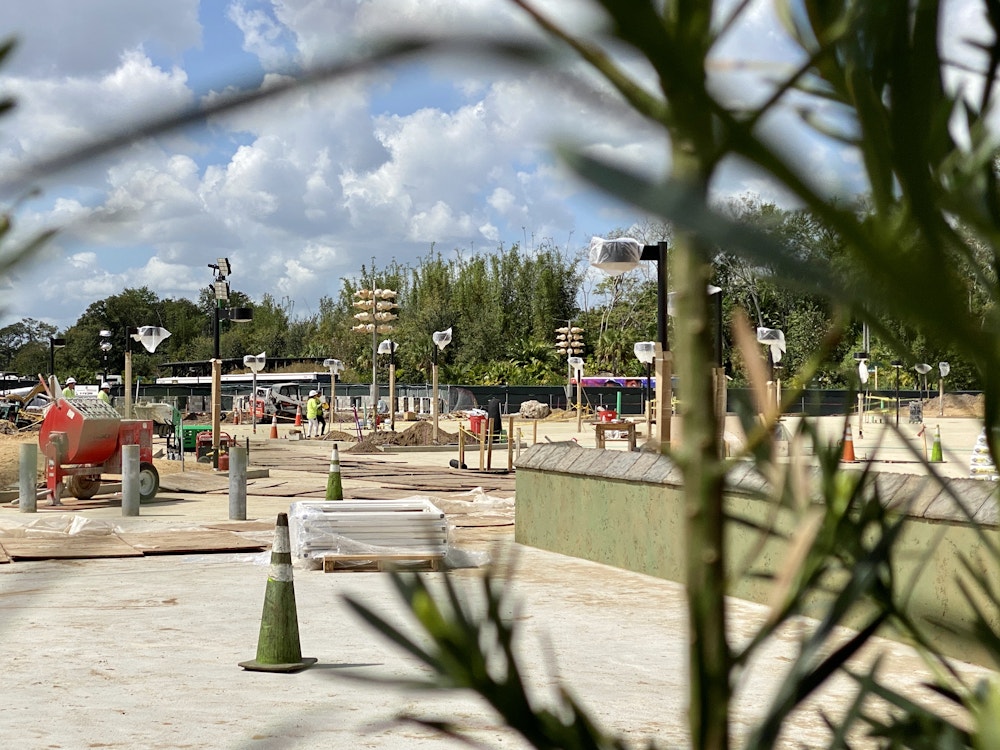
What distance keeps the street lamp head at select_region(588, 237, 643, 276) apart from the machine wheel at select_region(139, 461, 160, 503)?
8572 mm

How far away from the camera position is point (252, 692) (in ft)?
18.9

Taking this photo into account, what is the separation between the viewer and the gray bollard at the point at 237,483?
A: 13516mm

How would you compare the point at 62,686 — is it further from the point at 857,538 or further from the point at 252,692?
the point at 857,538

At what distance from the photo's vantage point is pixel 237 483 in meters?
13.8

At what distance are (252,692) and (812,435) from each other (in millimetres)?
5386

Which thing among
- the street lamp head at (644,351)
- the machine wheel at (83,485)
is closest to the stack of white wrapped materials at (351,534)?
the machine wheel at (83,485)

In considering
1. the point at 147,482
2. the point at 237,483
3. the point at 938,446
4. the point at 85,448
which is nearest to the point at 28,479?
the point at 85,448

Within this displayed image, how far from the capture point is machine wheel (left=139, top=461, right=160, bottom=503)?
54.7 ft

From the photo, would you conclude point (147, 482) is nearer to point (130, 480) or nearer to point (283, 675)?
point (130, 480)

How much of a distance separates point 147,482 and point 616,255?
8.92 meters

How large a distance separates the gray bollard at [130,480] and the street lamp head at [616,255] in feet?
21.3

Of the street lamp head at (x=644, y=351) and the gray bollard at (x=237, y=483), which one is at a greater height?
the street lamp head at (x=644, y=351)

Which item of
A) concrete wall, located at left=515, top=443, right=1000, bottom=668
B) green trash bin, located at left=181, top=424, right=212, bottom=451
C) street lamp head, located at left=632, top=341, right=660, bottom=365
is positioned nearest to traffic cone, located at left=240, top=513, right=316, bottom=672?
Answer: concrete wall, located at left=515, top=443, right=1000, bottom=668

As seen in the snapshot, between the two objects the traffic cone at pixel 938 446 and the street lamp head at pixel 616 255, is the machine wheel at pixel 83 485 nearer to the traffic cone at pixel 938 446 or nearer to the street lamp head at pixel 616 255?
the street lamp head at pixel 616 255
